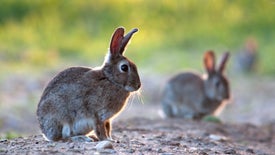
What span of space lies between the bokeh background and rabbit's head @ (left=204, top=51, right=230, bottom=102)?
2.31 metres

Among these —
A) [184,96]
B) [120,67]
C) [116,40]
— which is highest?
[184,96]

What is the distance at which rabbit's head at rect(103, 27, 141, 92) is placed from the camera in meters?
5.12

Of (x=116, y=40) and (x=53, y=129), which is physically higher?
(x=116, y=40)

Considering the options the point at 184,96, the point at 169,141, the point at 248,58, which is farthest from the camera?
→ the point at 248,58

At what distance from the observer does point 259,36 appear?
15516 mm

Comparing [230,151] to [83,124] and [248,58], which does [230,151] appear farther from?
[248,58]

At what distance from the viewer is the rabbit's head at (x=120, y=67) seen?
5.12 m

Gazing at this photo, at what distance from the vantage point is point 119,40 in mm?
→ 5121

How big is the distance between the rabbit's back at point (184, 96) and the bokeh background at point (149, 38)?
86.0 inches

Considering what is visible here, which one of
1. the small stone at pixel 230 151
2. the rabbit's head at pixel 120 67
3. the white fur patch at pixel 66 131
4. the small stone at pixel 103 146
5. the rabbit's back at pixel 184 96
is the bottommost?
the small stone at pixel 230 151

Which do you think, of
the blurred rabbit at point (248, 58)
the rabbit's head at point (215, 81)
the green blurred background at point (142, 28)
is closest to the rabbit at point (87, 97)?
the rabbit's head at point (215, 81)

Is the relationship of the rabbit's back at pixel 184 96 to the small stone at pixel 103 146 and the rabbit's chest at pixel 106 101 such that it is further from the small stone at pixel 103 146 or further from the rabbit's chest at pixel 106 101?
the small stone at pixel 103 146

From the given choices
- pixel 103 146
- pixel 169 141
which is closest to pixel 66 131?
pixel 103 146

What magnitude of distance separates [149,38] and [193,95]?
660 centimetres
